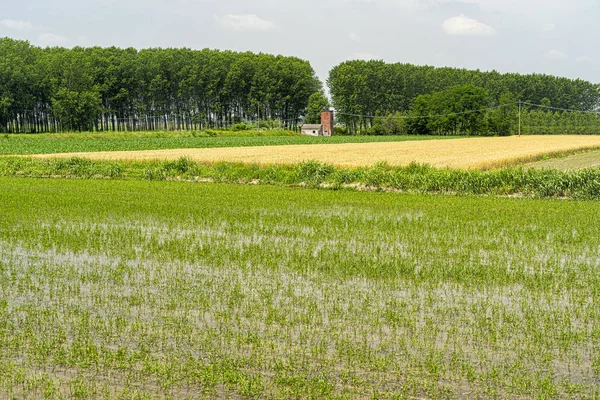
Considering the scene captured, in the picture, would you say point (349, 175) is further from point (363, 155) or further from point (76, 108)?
point (76, 108)

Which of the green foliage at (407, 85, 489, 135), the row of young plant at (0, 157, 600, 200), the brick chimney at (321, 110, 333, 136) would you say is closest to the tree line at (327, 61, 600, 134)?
the green foliage at (407, 85, 489, 135)

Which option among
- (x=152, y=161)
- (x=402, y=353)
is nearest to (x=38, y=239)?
(x=402, y=353)

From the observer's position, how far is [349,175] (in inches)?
1238

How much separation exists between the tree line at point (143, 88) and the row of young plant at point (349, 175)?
77.3 m

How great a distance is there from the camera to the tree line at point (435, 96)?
12481 centimetres

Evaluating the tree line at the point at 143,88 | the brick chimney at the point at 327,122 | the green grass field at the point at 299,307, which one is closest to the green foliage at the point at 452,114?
the brick chimney at the point at 327,122

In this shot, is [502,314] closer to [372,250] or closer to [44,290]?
[372,250]

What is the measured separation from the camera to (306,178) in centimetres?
3228

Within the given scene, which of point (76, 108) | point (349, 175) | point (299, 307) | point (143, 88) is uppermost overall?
point (143, 88)

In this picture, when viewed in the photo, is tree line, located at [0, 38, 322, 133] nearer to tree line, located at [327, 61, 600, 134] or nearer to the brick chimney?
tree line, located at [327, 61, 600, 134]

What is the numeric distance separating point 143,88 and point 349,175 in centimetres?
11196

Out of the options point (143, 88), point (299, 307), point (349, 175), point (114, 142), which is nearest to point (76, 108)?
point (143, 88)

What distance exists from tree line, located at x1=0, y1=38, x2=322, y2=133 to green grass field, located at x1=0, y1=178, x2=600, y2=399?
104784 mm

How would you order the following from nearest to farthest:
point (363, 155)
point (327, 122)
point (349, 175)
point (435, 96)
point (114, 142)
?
point (349, 175), point (363, 155), point (114, 142), point (327, 122), point (435, 96)
